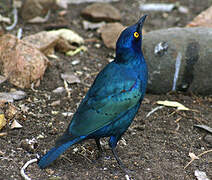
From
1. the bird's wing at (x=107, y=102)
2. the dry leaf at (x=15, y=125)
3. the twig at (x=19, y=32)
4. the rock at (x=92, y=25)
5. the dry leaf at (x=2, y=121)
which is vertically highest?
the bird's wing at (x=107, y=102)

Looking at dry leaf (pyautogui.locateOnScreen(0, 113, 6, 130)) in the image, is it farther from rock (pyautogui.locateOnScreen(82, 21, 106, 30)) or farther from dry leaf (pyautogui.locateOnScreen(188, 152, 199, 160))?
rock (pyautogui.locateOnScreen(82, 21, 106, 30))

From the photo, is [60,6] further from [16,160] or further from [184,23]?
[16,160]

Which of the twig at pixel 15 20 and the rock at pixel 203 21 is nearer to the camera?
the twig at pixel 15 20

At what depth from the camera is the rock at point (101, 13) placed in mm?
6789

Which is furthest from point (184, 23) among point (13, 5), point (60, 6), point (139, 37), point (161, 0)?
point (139, 37)

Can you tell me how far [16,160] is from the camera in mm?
3660

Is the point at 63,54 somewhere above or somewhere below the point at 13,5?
below

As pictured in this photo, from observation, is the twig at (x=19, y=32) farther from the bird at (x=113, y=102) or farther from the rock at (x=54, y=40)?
the bird at (x=113, y=102)

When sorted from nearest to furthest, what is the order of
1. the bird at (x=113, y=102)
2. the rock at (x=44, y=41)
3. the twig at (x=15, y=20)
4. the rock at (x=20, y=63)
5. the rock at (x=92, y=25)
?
1. the bird at (x=113, y=102)
2. the rock at (x=20, y=63)
3. the rock at (x=44, y=41)
4. the twig at (x=15, y=20)
5. the rock at (x=92, y=25)

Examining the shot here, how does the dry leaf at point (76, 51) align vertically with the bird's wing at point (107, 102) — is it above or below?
below

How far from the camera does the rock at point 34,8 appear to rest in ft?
21.7

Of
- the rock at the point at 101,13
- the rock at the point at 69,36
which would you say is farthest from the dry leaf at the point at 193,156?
the rock at the point at 101,13

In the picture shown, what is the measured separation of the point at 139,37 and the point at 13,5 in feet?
12.3

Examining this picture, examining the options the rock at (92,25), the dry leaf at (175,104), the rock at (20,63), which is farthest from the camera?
the rock at (92,25)
